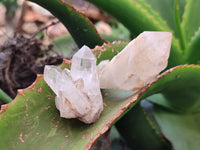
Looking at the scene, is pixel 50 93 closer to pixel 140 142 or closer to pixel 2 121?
pixel 2 121

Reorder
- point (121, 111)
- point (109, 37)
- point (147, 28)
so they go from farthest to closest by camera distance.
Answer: point (109, 37) → point (147, 28) → point (121, 111)

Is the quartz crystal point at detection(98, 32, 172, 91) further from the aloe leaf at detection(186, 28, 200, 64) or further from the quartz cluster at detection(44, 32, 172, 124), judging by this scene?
the aloe leaf at detection(186, 28, 200, 64)

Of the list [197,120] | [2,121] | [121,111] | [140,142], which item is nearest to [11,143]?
→ [2,121]

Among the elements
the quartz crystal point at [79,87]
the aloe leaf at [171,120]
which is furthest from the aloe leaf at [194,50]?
the quartz crystal point at [79,87]

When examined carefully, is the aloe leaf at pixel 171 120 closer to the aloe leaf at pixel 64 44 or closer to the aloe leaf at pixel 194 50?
the aloe leaf at pixel 194 50

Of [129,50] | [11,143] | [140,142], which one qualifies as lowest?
[140,142]

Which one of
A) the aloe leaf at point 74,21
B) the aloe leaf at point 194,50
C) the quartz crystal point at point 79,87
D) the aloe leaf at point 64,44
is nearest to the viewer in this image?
the quartz crystal point at point 79,87

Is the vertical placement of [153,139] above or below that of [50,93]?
below

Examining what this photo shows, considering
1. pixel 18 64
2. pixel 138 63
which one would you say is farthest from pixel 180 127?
pixel 18 64
